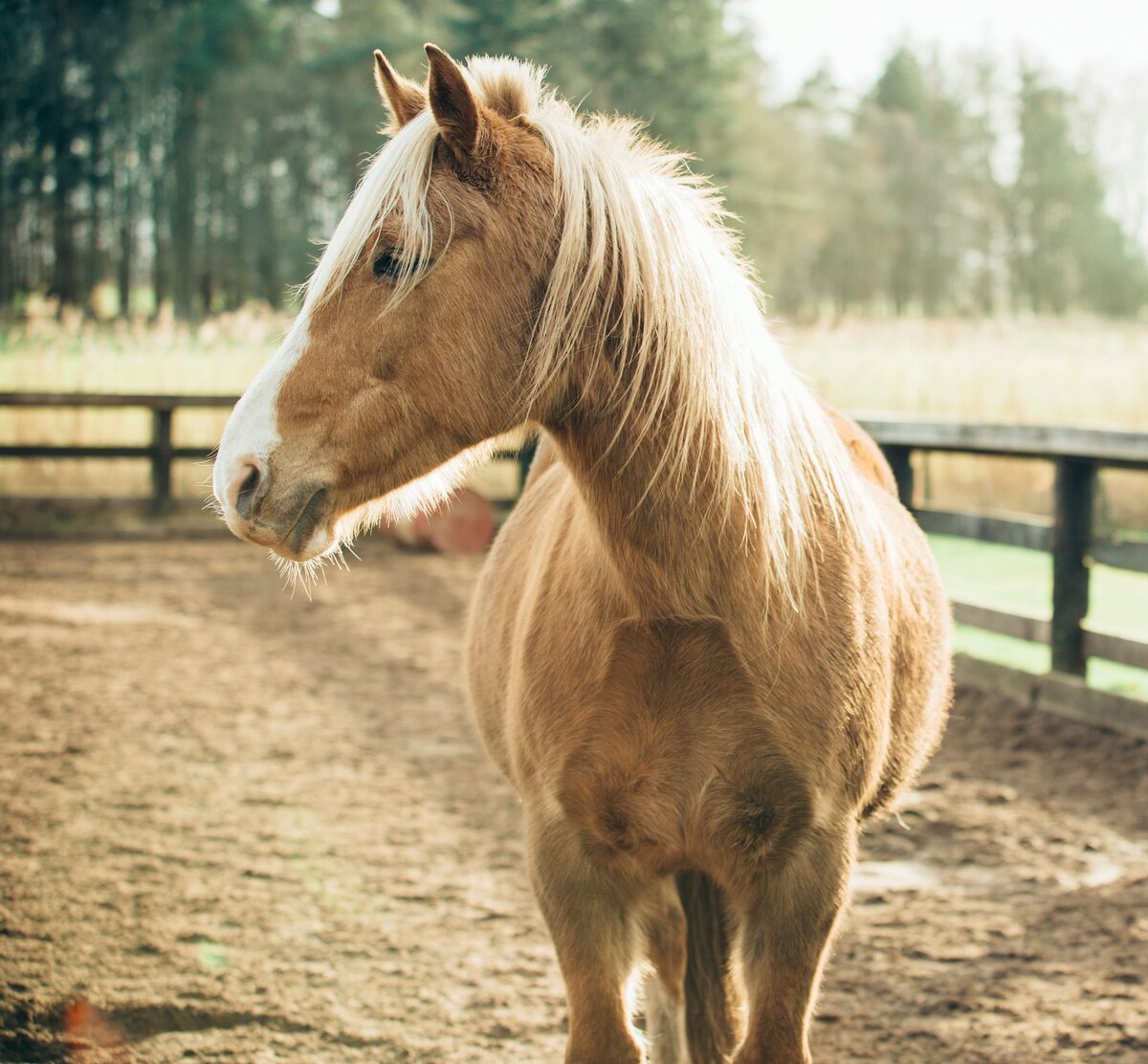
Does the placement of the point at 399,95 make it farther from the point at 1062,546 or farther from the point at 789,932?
the point at 1062,546

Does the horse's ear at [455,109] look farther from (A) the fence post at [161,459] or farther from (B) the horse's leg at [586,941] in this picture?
(A) the fence post at [161,459]

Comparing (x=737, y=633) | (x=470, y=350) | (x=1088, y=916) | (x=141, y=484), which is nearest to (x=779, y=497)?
(x=737, y=633)

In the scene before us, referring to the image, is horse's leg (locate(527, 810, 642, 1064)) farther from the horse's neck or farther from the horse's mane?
the horse's mane

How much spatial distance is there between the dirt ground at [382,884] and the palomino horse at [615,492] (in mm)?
898

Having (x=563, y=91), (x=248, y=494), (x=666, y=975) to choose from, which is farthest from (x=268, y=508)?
(x=563, y=91)

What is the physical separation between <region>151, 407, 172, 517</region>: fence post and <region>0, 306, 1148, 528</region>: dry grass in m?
0.68

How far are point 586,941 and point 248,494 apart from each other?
0.92 metres

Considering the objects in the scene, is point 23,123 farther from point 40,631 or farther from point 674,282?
point 674,282

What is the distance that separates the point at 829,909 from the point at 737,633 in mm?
498

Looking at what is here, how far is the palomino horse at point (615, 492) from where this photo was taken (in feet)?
5.20

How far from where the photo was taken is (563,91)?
73.0 ft

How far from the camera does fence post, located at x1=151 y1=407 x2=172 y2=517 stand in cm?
967

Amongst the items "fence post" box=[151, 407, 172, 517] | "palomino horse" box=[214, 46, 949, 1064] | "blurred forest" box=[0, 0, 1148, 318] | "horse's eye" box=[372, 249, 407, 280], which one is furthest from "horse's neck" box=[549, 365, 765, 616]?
"fence post" box=[151, 407, 172, 517]

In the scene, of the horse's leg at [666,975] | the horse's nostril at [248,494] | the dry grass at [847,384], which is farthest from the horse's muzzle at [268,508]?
the dry grass at [847,384]
